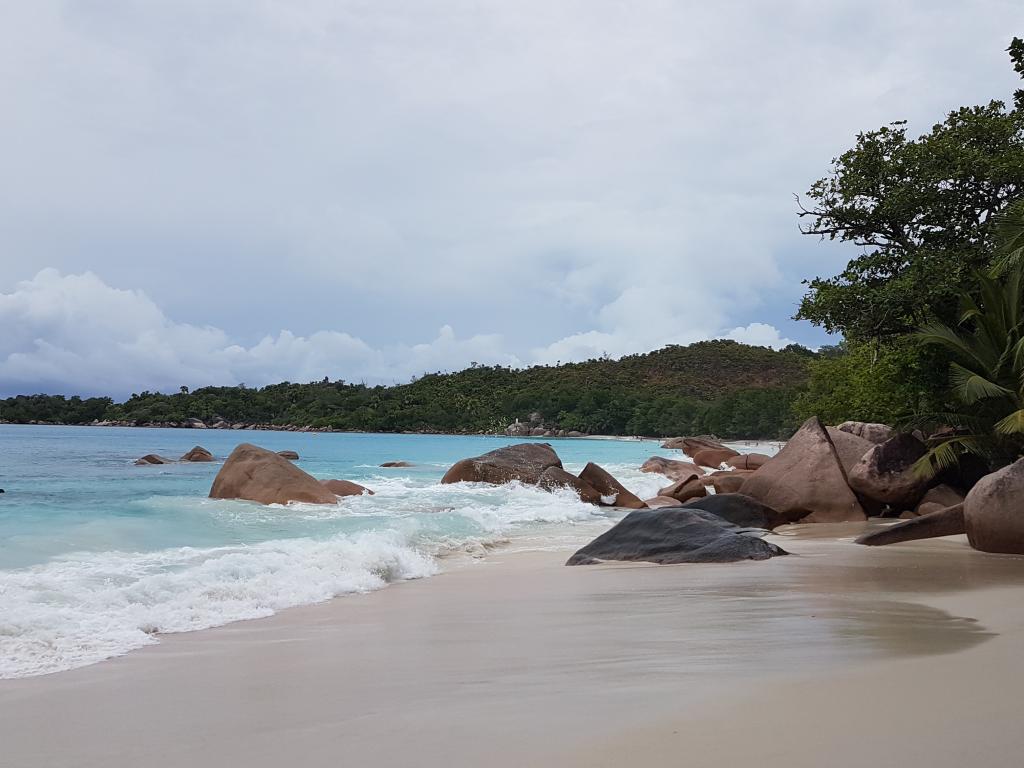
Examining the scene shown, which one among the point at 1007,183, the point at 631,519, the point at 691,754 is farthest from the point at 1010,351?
the point at 691,754

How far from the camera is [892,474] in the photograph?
1492 centimetres

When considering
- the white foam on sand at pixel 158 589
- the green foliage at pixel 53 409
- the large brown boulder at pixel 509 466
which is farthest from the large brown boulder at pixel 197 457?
the green foliage at pixel 53 409

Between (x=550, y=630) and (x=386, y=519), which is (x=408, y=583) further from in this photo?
(x=386, y=519)

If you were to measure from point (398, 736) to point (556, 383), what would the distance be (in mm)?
111761

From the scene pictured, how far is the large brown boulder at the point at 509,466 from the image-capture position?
2212 cm

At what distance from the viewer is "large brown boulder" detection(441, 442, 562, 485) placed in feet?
72.6

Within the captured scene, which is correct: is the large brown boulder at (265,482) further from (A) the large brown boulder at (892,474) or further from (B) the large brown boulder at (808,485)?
(A) the large brown boulder at (892,474)

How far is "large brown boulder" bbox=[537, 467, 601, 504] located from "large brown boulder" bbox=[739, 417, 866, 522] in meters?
5.97

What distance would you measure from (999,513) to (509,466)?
1435 centimetres

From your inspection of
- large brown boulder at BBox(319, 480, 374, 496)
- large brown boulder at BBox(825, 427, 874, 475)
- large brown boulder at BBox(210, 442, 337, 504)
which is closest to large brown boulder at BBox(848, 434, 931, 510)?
large brown boulder at BBox(825, 427, 874, 475)

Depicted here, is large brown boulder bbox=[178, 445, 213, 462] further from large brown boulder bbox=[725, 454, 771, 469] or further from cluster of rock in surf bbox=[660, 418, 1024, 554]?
cluster of rock in surf bbox=[660, 418, 1024, 554]

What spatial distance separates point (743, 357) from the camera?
363 feet

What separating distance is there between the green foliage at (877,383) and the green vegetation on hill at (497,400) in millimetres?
53911

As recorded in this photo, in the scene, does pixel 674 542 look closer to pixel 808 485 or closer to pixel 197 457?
pixel 808 485
